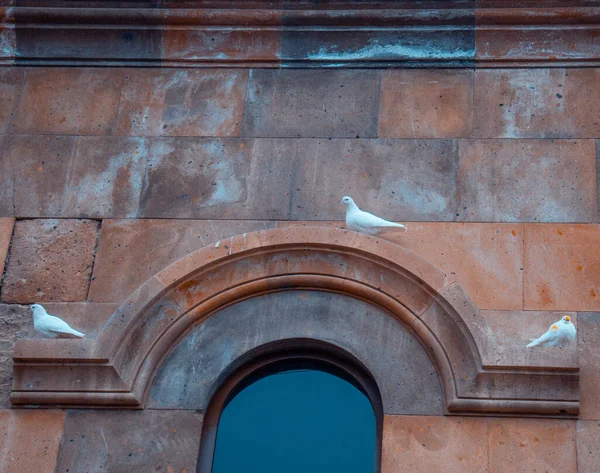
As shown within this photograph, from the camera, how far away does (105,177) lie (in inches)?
400

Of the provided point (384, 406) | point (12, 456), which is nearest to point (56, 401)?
point (12, 456)

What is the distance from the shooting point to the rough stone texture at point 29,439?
8828mm

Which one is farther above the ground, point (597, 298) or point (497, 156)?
point (497, 156)

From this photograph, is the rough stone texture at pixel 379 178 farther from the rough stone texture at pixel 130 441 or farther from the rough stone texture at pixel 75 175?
the rough stone texture at pixel 130 441

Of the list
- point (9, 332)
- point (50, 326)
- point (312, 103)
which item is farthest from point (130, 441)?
point (312, 103)

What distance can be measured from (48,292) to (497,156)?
3.56 meters

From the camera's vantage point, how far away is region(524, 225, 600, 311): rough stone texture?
9.24 meters

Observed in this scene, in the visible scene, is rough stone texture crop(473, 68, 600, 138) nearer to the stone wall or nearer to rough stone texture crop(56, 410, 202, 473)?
the stone wall

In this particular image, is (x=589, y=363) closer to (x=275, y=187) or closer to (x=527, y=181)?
(x=527, y=181)

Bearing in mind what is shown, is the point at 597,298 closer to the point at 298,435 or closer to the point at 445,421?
the point at 445,421

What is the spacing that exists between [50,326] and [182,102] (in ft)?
7.67

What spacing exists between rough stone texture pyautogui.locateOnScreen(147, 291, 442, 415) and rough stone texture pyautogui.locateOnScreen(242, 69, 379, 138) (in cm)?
154

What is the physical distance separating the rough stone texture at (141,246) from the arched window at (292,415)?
103cm

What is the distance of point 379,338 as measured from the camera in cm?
912
